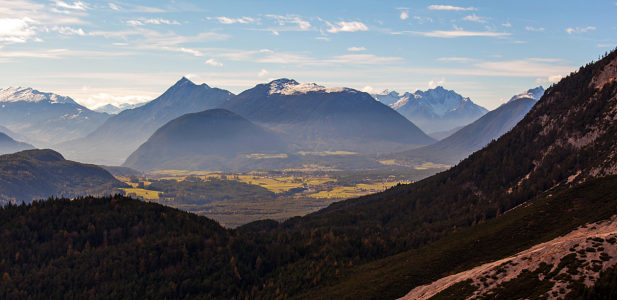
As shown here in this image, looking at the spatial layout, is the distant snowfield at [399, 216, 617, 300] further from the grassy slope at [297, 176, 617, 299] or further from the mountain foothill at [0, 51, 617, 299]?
the grassy slope at [297, 176, 617, 299]

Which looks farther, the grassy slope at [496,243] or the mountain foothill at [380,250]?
the grassy slope at [496,243]

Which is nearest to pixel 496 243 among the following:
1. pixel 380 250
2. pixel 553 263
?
pixel 553 263

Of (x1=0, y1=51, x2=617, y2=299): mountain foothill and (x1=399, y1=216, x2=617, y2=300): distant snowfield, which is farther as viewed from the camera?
(x1=0, y1=51, x2=617, y2=299): mountain foothill

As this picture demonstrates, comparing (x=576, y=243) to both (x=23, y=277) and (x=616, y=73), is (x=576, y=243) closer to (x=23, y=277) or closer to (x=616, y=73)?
(x=616, y=73)

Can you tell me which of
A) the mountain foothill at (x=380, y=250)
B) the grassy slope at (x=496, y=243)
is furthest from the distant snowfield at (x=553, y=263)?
the grassy slope at (x=496, y=243)

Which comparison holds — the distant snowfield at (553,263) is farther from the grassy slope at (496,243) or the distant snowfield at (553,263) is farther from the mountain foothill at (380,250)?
the grassy slope at (496,243)

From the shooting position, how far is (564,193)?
419 ft

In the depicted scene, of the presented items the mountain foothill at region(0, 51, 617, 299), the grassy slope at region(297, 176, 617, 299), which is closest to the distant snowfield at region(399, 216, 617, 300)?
the mountain foothill at region(0, 51, 617, 299)

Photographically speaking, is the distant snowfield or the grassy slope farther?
the grassy slope

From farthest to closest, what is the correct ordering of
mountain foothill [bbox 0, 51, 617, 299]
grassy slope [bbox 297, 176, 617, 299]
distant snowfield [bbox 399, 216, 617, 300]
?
grassy slope [bbox 297, 176, 617, 299] → mountain foothill [bbox 0, 51, 617, 299] → distant snowfield [bbox 399, 216, 617, 300]

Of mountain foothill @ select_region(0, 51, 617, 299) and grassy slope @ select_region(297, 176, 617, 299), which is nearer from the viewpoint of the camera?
mountain foothill @ select_region(0, 51, 617, 299)

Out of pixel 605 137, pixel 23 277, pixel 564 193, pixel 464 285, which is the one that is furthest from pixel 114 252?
pixel 605 137

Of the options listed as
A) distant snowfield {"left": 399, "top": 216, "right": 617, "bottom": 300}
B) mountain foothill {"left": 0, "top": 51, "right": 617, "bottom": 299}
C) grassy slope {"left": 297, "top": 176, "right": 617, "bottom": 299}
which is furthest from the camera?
grassy slope {"left": 297, "top": 176, "right": 617, "bottom": 299}

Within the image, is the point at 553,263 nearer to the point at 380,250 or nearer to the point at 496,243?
the point at 496,243
